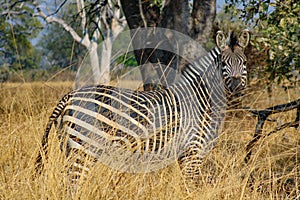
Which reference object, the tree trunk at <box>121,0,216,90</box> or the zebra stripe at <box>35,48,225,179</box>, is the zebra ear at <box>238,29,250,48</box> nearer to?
the zebra stripe at <box>35,48,225,179</box>

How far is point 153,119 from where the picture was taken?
2996 millimetres

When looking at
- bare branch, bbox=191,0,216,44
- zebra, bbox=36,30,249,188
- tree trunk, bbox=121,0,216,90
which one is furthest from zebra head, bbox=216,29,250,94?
bare branch, bbox=191,0,216,44

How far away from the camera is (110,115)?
2.80m

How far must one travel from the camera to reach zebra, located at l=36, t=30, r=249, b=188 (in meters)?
2.75

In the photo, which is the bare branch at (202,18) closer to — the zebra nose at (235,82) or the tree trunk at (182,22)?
the tree trunk at (182,22)

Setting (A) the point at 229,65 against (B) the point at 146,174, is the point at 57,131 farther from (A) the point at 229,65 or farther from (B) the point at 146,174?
(A) the point at 229,65

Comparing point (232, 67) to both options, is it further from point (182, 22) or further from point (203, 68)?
point (182, 22)

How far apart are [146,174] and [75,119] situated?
745 millimetres

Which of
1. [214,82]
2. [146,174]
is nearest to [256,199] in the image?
[146,174]

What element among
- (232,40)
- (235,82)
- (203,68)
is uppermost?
(232,40)

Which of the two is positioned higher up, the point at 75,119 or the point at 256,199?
the point at 75,119

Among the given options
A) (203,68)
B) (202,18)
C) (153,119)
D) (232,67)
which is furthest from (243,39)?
(202,18)

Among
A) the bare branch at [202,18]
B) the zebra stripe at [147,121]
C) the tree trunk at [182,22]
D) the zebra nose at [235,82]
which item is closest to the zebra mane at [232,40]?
the zebra stripe at [147,121]

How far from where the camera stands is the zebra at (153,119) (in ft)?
9.01
